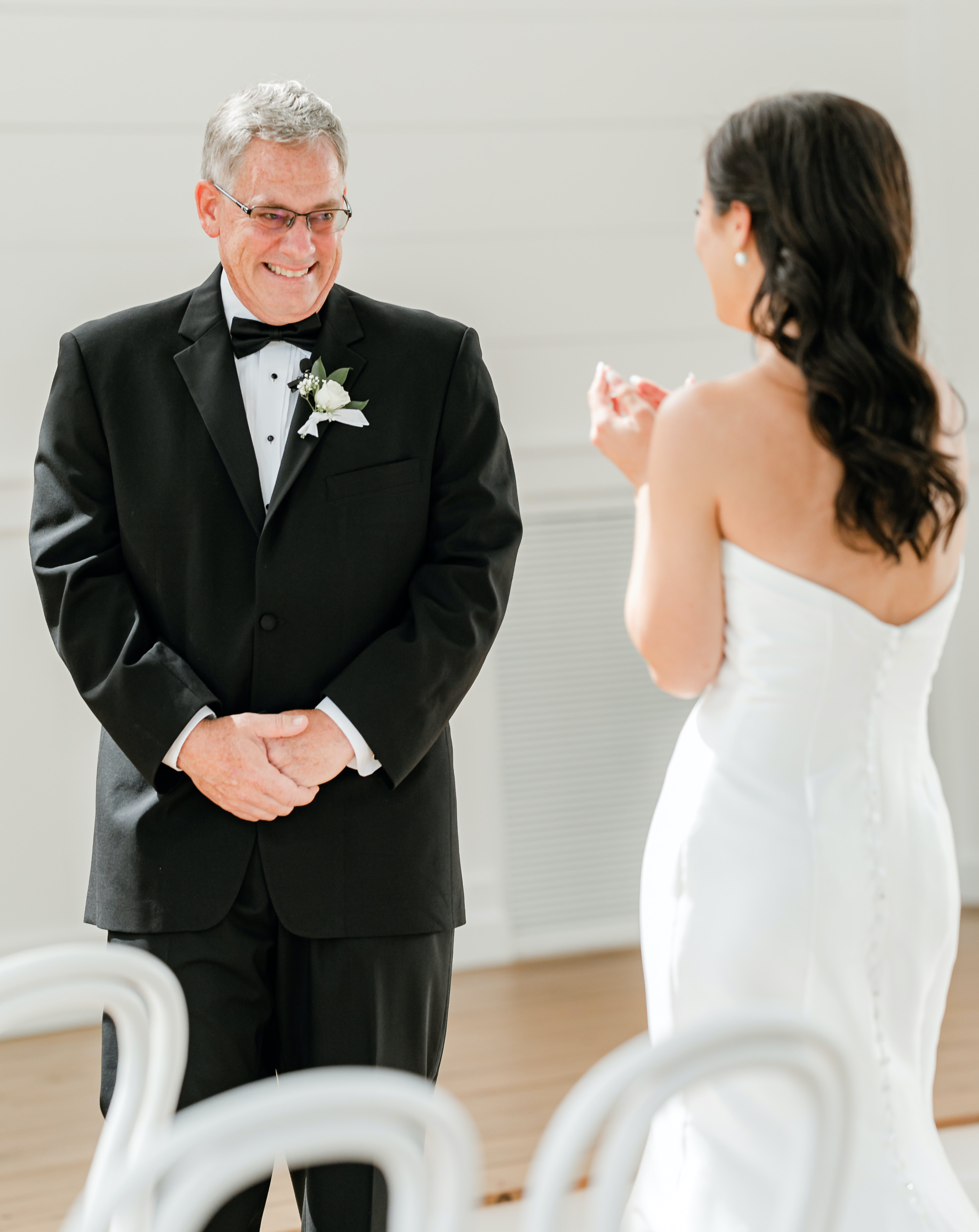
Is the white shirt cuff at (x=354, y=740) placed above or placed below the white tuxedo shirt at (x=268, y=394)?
below

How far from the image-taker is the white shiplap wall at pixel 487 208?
12.5ft

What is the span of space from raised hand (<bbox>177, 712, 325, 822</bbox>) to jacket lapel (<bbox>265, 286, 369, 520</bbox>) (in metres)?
0.29

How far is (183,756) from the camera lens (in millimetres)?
1816

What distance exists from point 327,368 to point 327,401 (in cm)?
8

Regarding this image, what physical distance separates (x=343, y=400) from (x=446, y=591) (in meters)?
0.31

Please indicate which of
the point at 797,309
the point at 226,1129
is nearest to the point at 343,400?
the point at 797,309

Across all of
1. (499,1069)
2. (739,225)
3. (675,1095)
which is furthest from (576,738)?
(675,1095)

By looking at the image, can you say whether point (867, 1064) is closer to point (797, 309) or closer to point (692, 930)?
point (692, 930)

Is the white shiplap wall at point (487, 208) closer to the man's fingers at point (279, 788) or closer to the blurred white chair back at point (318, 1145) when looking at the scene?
the man's fingers at point (279, 788)

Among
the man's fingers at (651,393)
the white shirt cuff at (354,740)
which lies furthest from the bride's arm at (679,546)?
the white shirt cuff at (354,740)

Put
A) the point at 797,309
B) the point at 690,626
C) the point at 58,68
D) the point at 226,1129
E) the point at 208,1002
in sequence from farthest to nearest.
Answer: the point at 58,68 → the point at 208,1002 → the point at 690,626 → the point at 797,309 → the point at 226,1129

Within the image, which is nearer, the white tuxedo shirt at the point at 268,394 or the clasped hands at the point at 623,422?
the clasped hands at the point at 623,422

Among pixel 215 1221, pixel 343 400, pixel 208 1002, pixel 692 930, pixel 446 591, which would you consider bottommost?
pixel 215 1221

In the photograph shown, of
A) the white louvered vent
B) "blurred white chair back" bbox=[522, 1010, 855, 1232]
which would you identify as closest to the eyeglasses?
"blurred white chair back" bbox=[522, 1010, 855, 1232]
